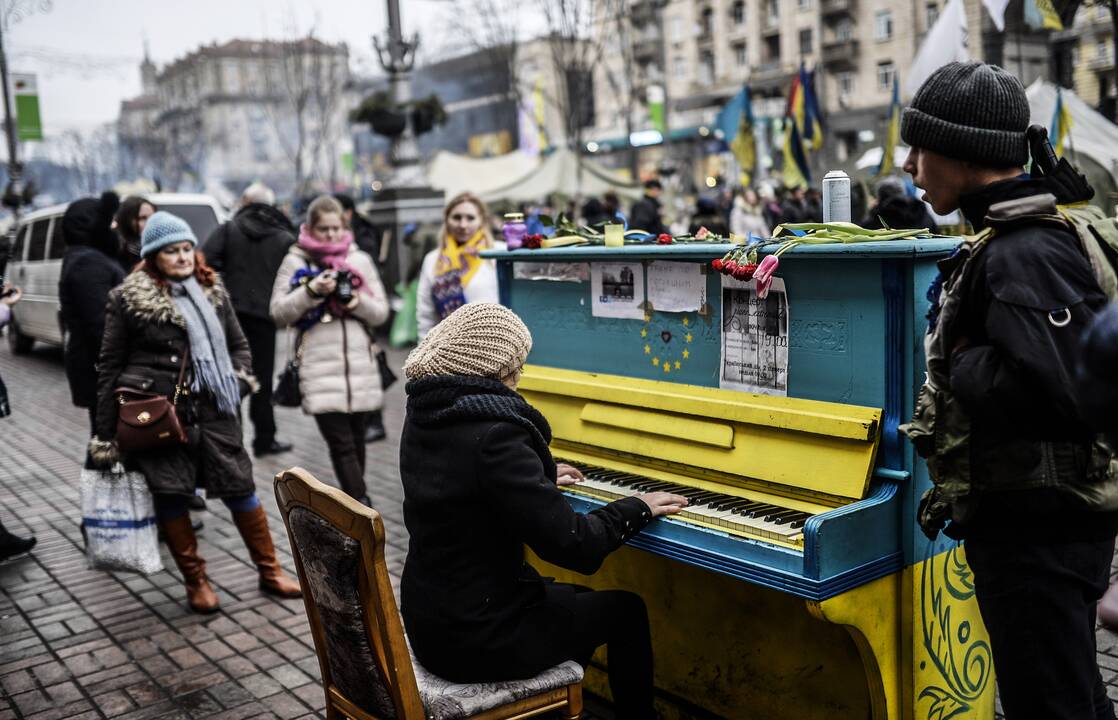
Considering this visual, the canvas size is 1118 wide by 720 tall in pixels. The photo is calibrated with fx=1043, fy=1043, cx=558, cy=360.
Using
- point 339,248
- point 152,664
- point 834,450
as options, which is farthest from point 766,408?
point 339,248

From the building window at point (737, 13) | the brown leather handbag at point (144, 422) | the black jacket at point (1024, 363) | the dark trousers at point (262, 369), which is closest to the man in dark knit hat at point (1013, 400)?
the black jacket at point (1024, 363)

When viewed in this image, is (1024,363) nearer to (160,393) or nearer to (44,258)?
(160,393)

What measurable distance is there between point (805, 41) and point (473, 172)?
121ft

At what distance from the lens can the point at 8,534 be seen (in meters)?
6.09

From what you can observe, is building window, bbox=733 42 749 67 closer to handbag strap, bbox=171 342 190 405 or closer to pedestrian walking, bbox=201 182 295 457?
pedestrian walking, bbox=201 182 295 457

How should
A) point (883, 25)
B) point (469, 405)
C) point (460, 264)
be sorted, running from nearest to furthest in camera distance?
point (469, 405), point (460, 264), point (883, 25)

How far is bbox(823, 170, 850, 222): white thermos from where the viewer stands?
3.31 meters

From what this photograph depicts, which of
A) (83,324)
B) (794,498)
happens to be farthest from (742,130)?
(794,498)

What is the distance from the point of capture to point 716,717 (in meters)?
3.68

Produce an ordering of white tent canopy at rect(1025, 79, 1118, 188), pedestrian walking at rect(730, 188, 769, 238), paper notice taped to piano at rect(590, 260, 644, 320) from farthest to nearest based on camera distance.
→ pedestrian walking at rect(730, 188, 769, 238), white tent canopy at rect(1025, 79, 1118, 188), paper notice taped to piano at rect(590, 260, 644, 320)

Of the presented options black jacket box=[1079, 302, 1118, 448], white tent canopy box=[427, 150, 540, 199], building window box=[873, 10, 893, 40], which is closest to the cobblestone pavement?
black jacket box=[1079, 302, 1118, 448]

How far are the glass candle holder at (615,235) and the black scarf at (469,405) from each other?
3.79 feet

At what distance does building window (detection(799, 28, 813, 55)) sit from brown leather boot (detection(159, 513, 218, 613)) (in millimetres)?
52077

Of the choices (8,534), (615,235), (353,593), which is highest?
(615,235)
